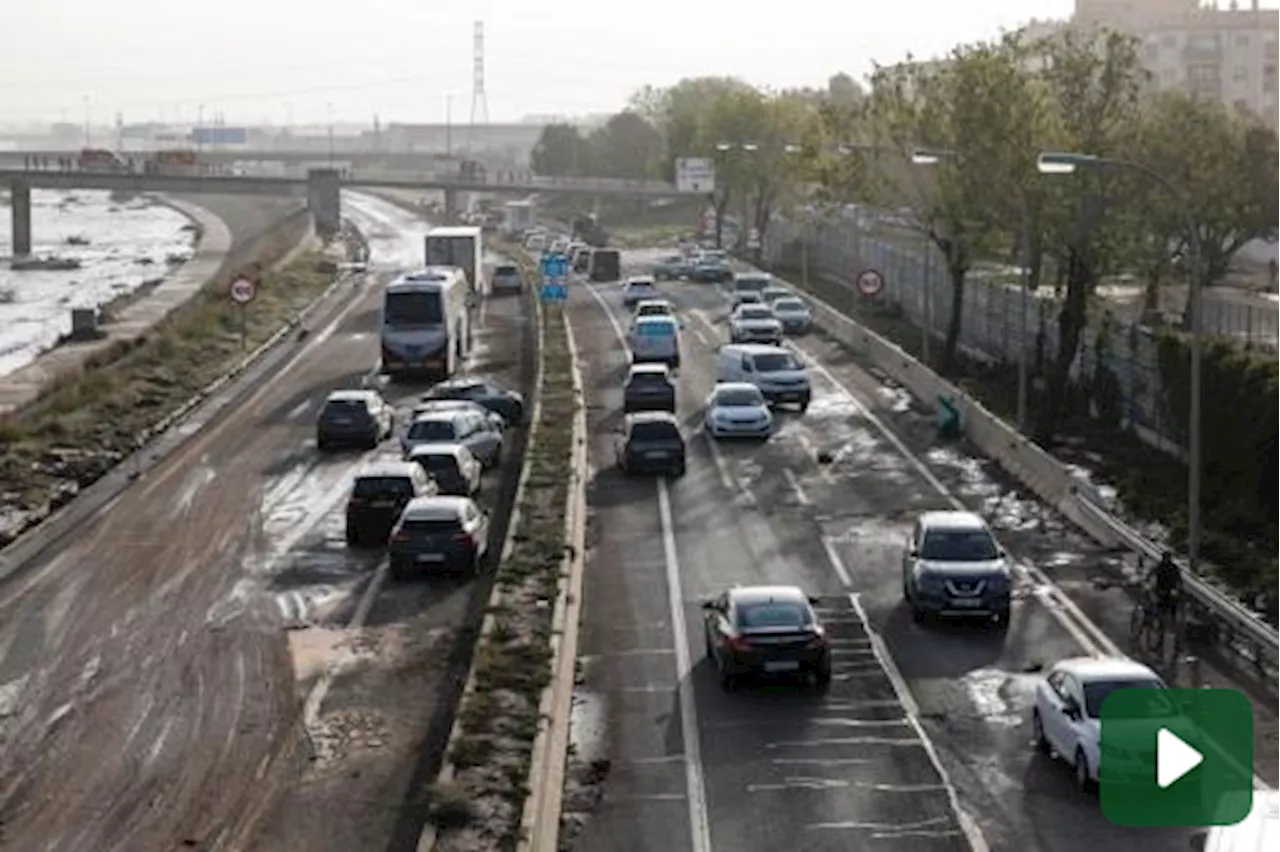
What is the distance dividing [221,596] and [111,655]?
4.34 meters

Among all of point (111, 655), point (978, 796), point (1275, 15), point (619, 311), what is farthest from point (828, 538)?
point (1275, 15)

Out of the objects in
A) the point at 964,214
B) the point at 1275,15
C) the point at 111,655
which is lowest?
the point at 111,655

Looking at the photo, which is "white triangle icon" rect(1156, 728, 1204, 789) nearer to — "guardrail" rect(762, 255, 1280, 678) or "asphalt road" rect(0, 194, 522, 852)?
"guardrail" rect(762, 255, 1280, 678)

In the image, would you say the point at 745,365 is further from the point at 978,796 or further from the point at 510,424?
the point at 978,796

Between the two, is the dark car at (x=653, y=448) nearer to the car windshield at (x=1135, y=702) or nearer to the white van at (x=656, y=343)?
the white van at (x=656, y=343)

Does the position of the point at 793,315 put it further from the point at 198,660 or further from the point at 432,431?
the point at 198,660

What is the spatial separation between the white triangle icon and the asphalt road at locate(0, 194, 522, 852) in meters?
8.16

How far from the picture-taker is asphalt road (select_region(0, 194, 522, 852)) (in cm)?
2366

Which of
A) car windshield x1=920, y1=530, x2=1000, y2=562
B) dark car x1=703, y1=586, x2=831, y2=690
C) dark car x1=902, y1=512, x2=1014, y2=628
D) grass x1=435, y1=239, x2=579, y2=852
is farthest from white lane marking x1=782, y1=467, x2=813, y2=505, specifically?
dark car x1=703, y1=586, x2=831, y2=690

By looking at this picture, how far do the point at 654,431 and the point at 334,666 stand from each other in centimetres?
1858

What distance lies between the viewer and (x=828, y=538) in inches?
1576

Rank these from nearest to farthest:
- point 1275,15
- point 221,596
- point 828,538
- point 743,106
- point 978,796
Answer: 1. point 978,796
2. point 221,596
3. point 828,538
4. point 743,106
5. point 1275,15

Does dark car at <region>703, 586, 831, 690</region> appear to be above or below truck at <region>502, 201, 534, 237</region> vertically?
below

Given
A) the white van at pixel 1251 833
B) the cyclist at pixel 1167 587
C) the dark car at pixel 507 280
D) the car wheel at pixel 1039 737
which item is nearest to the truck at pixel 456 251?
the dark car at pixel 507 280
